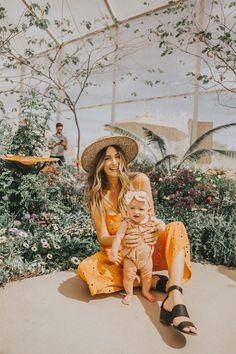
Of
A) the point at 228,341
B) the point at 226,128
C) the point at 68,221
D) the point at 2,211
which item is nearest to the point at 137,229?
the point at 228,341

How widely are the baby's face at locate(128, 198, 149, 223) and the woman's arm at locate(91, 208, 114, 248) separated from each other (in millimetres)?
342

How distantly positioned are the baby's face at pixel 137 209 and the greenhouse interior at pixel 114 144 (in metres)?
0.43

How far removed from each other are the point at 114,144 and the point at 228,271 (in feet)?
5.85

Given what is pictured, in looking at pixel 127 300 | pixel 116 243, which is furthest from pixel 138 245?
pixel 127 300

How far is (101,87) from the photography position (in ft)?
31.4

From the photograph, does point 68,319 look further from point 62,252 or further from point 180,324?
point 62,252

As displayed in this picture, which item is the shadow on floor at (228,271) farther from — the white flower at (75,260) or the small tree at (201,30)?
the small tree at (201,30)

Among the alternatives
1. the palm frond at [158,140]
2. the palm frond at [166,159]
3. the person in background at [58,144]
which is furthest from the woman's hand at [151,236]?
the person in background at [58,144]

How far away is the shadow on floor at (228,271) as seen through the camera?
313 cm

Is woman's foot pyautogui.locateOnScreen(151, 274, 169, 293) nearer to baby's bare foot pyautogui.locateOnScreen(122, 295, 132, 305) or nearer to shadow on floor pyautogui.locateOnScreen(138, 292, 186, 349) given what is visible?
shadow on floor pyautogui.locateOnScreen(138, 292, 186, 349)

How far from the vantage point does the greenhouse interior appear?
9.00ft

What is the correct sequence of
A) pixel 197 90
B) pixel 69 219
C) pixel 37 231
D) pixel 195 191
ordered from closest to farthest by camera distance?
pixel 37 231 → pixel 69 219 → pixel 195 191 → pixel 197 90

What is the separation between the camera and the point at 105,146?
9.00 feet

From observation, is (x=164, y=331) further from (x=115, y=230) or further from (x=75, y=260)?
(x=75, y=260)
